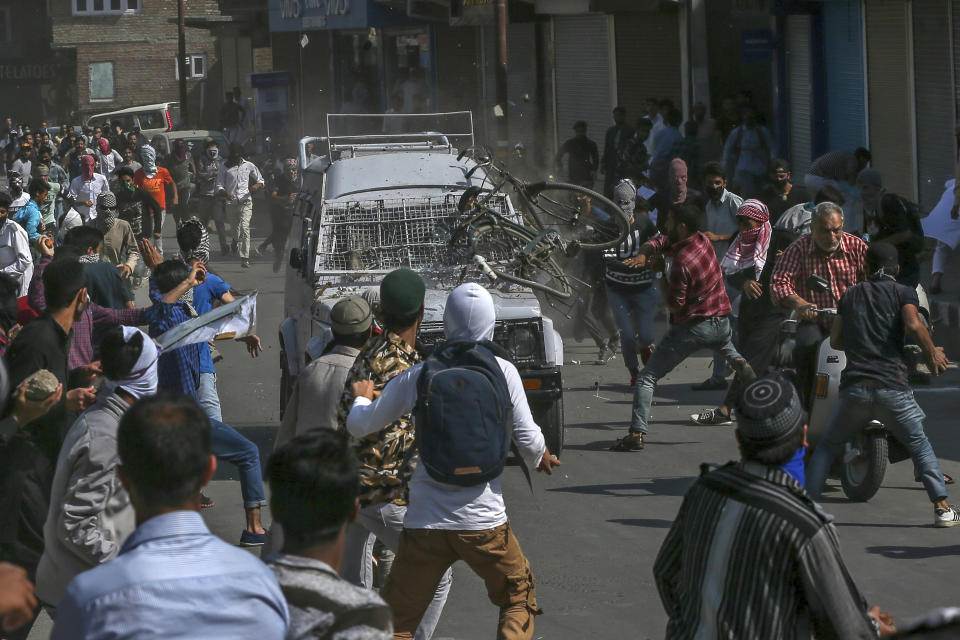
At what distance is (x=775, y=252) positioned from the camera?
10453 mm

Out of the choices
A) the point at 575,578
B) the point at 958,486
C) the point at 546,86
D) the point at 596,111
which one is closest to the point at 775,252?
the point at 958,486

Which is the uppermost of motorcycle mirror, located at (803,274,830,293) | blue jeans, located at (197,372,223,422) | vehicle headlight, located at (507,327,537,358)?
motorcycle mirror, located at (803,274,830,293)

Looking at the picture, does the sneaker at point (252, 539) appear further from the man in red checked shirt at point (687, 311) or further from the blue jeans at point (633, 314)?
the blue jeans at point (633, 314)

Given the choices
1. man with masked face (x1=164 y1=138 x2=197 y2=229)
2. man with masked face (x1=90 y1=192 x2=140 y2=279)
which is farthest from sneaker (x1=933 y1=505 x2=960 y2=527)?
man with masked face (x1=164 y1=138 x2=197 y2=229)

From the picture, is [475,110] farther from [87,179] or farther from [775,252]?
[775,252]

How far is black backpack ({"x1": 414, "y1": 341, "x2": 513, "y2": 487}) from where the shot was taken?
16.3 ft

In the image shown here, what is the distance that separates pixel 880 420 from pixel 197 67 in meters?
63.0

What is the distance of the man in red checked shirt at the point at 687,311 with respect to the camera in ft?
32.9

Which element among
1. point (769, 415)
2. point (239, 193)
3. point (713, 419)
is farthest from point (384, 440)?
point (239, 193)

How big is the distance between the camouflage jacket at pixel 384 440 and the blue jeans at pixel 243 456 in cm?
219

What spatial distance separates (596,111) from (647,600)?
2421cm

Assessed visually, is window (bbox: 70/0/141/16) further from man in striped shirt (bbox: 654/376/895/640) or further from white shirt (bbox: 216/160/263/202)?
man in striped shirt (bbox: 654/376/895/640)

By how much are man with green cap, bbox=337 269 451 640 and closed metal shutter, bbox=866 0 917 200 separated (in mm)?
14836

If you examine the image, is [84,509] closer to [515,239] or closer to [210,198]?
[515,239]
